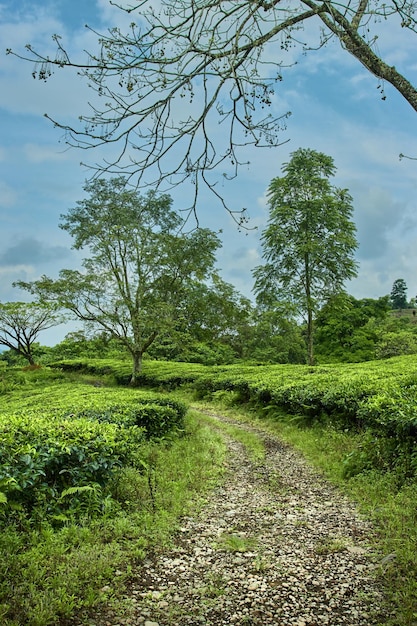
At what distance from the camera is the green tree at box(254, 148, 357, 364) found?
2205 cm

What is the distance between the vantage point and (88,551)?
13.4ft

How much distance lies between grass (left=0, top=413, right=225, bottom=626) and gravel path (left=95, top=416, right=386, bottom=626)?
0.72 ft

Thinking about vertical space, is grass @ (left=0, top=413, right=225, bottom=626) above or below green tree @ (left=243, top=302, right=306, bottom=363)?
below

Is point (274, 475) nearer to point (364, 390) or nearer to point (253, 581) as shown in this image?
point (364, 390)

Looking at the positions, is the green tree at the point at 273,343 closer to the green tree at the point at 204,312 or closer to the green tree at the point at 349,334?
the green tree at the point at 349,334

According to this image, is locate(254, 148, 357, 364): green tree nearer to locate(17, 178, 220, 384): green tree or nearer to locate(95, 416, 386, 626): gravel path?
locate(17, 178, 220, 384): green tree

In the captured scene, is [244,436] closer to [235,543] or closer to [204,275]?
[235,543]

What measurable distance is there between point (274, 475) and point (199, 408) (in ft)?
28.8

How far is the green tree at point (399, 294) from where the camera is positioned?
198ft

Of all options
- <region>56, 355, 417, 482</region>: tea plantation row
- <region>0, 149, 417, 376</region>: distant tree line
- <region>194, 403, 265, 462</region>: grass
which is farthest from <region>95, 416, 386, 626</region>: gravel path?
<region>0, 149, 417, 376</region>: distant tree line

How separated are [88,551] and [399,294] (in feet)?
206

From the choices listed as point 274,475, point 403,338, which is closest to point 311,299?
point 403,338

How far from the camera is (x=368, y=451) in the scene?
23.0 feet

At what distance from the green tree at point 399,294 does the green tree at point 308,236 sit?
4134 centimetres
